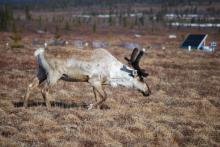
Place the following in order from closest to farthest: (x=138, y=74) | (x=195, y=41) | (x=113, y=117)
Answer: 1. (x=113, y=117)
2. (x=138, y=74)
3. (x=195, y=41)

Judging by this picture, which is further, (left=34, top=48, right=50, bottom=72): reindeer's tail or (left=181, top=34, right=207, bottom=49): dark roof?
(left=181, top=34, right=207, bottom=49): dark roof

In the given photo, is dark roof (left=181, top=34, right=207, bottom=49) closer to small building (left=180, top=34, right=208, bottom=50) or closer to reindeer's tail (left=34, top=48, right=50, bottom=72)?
small building (left=180, top=34, right=208, bottom=50)

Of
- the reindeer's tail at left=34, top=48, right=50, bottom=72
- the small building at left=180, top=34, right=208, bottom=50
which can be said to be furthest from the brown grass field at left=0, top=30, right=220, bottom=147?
the small building at left=180, top=34, right=208, bottom=50

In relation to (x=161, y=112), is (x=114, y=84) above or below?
above

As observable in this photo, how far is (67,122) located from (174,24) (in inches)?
4491

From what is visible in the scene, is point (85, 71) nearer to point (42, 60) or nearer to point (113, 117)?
point (42, 60)

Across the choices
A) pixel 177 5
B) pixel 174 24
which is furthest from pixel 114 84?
pixel 177 5

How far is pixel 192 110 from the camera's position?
12.3m

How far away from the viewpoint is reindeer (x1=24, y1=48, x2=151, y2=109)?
442 inches

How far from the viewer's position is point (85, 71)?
37.2 feet

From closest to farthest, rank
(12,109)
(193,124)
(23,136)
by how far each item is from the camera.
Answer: (23,136) → (193,124) → (12,109)

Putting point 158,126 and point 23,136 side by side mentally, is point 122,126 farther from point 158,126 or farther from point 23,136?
point 23,136

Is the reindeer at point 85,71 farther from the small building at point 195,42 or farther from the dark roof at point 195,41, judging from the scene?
the dark roof at point 195,41

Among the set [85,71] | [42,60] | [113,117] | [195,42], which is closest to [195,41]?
[195,42]
